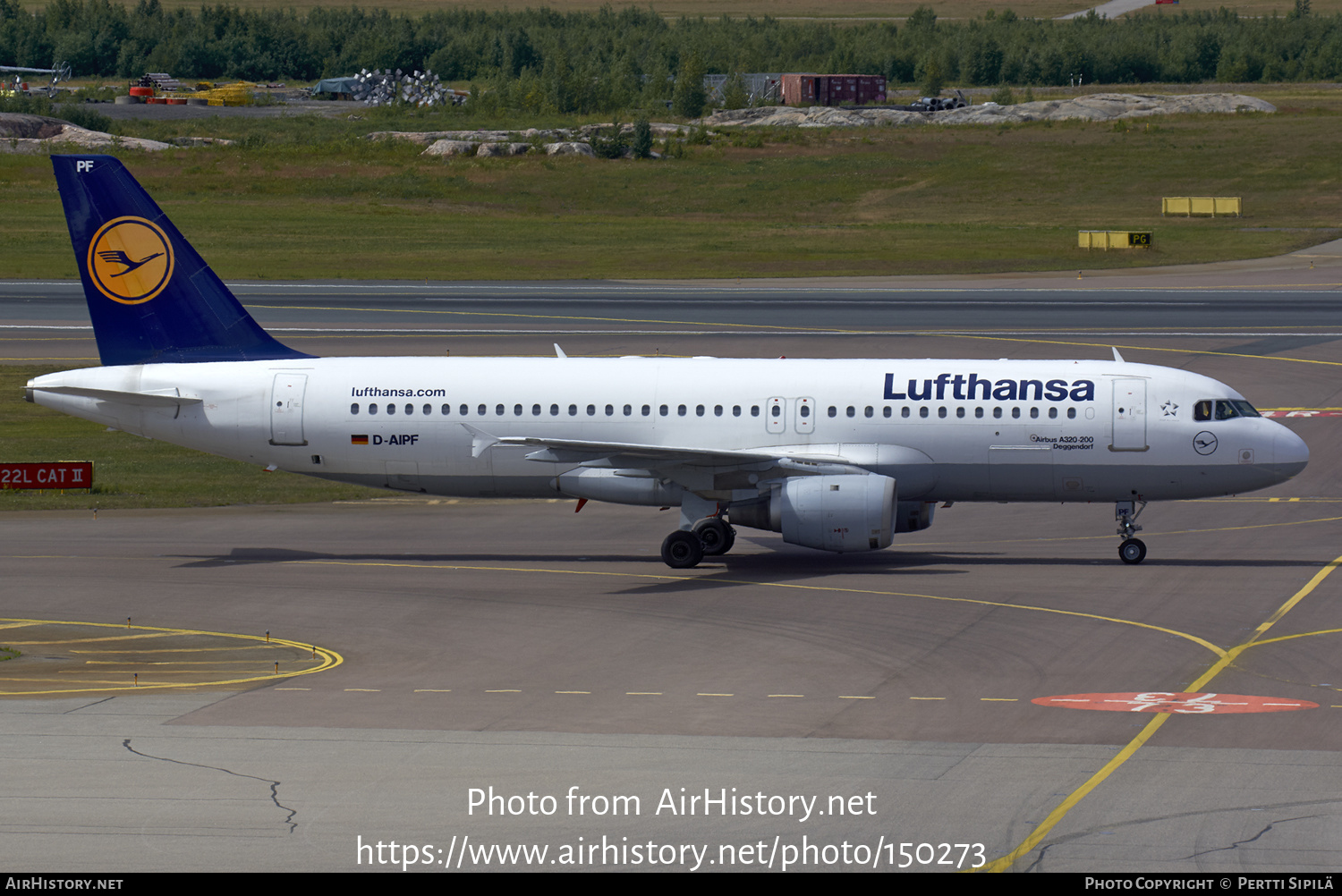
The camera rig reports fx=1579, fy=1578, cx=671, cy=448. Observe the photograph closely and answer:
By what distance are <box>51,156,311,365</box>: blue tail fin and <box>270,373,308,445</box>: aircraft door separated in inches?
60.9

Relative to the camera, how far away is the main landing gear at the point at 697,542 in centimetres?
3753

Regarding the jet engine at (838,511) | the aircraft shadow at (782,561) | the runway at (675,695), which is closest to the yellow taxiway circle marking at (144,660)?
the runway at (675,695)

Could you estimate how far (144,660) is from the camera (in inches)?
1148

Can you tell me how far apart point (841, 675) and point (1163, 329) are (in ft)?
170

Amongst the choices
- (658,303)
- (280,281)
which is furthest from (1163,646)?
(280,281)

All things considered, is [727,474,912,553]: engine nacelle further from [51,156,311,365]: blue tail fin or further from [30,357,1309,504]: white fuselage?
[51,156,311,365]: blue tail fin

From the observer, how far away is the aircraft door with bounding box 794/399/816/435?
37.9m

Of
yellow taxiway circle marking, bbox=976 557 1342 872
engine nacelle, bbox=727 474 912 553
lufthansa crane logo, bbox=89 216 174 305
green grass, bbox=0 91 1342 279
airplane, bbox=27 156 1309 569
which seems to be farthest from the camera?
green grass, bbox=0 91 1342 279

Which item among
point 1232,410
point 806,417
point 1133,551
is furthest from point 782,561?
point 1232,410

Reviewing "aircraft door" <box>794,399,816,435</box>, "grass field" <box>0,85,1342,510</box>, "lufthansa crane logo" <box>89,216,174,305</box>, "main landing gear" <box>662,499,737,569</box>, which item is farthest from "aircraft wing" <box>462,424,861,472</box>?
"grass field" <box>0,85,1342,510</box>

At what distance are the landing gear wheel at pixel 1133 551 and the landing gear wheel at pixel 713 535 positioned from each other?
30.5ft

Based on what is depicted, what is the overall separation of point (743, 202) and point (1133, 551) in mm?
98412

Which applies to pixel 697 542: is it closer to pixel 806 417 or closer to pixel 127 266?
pixel 806 417

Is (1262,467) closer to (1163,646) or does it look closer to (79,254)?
(1163,646)
